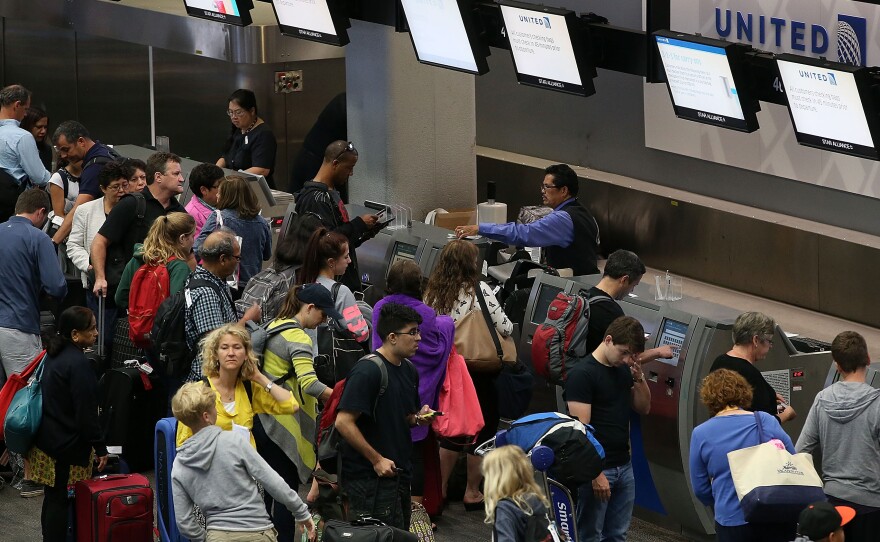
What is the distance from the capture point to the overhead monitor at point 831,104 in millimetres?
7383

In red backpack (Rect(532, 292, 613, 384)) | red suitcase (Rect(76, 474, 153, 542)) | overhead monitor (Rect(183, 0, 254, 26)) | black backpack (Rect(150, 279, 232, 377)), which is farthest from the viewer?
overhead monitor (Rect(183, 0, 254, 26))

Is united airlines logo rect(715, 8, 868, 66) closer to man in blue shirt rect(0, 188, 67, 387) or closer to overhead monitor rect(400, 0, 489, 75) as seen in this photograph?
overhead monitor rect(400, 0, 489, 75)

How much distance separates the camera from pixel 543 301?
8.15 m

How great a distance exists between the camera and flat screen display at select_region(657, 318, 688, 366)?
7.36 metres

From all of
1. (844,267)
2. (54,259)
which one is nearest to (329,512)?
(54,259)

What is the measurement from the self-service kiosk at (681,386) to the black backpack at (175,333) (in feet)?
6.90

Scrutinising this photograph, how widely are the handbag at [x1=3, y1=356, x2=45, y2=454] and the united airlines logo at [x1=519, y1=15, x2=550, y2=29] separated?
359 centimetres

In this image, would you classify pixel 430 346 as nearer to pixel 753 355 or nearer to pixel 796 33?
pixel 753 355

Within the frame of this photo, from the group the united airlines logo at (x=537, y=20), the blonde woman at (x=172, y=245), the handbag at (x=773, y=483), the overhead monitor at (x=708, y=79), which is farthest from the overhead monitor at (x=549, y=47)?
the handbag at (x=773, y=483)

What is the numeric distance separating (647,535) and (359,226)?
2493 millimetres

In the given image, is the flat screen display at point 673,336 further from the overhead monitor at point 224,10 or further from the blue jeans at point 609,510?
the overhead monitor at point 224,10

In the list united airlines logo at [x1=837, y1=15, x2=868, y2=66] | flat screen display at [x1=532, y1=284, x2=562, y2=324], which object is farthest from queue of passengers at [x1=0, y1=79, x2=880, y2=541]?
united airlines logo at [x1=837, y1=15, x2=868, y2=66]

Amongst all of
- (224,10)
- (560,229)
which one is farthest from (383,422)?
(224,10)

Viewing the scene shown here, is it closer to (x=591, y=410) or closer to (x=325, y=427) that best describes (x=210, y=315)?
(x=325, y=427)
